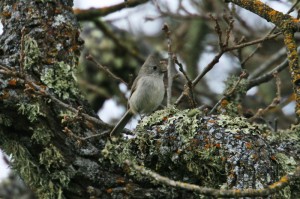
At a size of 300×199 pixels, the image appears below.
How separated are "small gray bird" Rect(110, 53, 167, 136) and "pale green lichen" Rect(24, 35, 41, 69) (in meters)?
1.57

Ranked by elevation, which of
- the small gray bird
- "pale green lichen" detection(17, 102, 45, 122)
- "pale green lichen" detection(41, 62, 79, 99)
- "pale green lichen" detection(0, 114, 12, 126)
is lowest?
"pale green lichen" detection(0, 114, 12, 126)

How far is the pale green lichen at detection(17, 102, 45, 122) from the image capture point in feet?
10.1

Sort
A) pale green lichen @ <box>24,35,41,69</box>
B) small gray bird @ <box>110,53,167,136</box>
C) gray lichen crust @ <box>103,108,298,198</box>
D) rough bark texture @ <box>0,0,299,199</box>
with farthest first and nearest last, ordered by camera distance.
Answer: small gray bird @ <box>110,53,167,136</box> < pale green lichen @ <box>24,35,41,69</box> < rough bark texture @ <box>0,0,299,199</box> < gray lichen crust @ <box>103,108,298,198</box>

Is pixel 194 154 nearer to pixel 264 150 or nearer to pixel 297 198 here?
pixel 264 150

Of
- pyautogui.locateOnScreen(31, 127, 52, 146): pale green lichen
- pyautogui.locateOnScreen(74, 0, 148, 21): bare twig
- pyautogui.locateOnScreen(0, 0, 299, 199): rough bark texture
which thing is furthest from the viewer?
pyautogui.locateOnScreen(74, 0, 148, 21): bare twig

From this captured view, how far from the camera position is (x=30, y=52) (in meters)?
3.38

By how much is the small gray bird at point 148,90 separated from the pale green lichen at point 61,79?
56.3 inches

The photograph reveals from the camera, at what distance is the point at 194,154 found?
120 inches

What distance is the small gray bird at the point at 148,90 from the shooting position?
5129 millimetres

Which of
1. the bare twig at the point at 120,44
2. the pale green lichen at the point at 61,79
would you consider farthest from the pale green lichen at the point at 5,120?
the bare twig at the point at 120,44

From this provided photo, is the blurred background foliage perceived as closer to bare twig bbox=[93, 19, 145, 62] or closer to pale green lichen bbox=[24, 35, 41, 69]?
bare twig bbox=[93, 19, 145, 62]

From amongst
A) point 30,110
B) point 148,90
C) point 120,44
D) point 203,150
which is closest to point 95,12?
point 148,90

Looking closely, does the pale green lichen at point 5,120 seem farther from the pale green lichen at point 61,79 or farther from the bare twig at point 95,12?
the bare twig at point 95,12

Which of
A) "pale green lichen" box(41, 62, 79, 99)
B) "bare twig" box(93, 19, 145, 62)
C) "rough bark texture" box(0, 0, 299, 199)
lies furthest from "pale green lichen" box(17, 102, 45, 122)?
"bare twig" box(93, 19, 145, 62)
